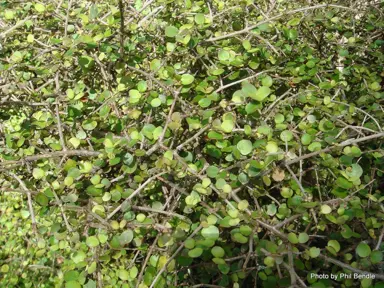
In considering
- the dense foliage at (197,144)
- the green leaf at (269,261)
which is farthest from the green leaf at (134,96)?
the green leaf at (269,261)

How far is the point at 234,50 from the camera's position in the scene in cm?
155

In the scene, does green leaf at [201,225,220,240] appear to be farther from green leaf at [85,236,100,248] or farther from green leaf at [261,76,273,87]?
green leaf at [261,76,273,87]

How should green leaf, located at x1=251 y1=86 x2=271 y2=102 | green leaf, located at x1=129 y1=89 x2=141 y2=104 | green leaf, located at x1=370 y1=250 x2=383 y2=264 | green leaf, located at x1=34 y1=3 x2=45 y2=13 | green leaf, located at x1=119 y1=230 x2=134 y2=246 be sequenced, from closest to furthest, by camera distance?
green leaf, located at x1=370 y1=250 x2=383 y2=264
green leaf, located at x1=119 y1=230 x2=134 y2=246
green leaf, located at x1=251 y1=86 x2=271 y2=102
green leaf, located at x1=129 y1=89 x2=141 y2=104
green leaf, located at x1=34 y1=3 x2=45 y2=13

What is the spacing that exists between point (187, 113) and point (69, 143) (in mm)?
413

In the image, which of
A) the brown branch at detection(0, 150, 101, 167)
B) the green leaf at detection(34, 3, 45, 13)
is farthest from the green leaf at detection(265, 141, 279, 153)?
the green leaf at detection(34, 3, 45, 13)

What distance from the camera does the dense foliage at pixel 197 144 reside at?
1147 mm

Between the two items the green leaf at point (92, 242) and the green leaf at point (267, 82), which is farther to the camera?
the green leaf at point (267, 82)

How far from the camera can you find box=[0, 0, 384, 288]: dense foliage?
115 centimetres

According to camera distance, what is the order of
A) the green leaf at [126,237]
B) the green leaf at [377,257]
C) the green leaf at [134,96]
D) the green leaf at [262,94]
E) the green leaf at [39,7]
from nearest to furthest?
the green leaf at [377,257]
the green leaf at [126,237]
the green leaf at [262,94]
the green leaf at [134,96]
the green leaf at [39,7]

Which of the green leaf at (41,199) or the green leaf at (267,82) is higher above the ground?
the green leaf at (267,82)

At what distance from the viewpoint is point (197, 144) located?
1.44 m

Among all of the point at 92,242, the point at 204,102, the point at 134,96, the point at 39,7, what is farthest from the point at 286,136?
the point at 39,7

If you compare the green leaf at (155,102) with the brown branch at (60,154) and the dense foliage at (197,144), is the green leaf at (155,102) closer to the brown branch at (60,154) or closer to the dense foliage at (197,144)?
the dense foliage at (197,144)

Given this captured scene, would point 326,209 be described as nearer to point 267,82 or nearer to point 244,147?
point 244,147
